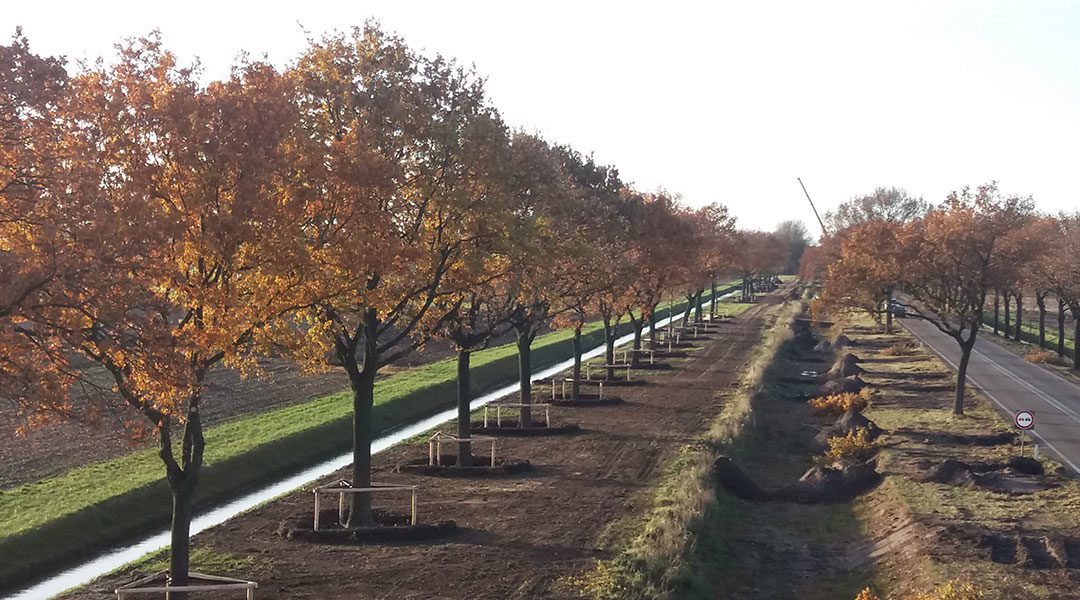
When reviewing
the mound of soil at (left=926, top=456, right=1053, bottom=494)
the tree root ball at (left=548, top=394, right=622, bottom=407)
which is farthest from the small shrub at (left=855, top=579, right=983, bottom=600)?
the tree root ball at (left=548, top=394, right=622, bottom=407)

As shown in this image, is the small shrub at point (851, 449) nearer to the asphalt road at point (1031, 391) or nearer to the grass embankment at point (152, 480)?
the asphalt road at point (1031, 391)

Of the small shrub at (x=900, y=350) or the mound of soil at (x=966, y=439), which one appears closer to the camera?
the mound of soil at (x=966, y=439)

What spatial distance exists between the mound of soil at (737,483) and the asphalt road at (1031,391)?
943 centimetres

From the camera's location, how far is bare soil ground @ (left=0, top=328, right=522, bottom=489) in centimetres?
2606

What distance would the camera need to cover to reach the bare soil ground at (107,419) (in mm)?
26062

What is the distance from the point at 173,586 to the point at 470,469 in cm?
1277

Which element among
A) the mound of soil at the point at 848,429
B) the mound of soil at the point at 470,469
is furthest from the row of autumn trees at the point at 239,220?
the mound of soil at the point at 848,429

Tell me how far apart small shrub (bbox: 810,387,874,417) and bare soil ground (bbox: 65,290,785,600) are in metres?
5.68

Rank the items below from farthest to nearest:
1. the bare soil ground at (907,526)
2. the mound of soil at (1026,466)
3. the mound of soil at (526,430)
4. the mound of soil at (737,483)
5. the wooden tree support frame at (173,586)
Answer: the mound of soil at (526,430) < the mound of soil at (1026,466) < the mound of soil at (737,483) < the bare soil ground at (907,526) < the wooden tree support frame at (173,586)

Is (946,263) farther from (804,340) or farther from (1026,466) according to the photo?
(804,340)

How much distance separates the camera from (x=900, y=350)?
6359cm

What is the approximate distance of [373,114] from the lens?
20422mm

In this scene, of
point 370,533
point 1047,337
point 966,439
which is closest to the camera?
point 370,533

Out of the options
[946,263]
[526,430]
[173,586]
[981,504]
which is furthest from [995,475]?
[173,586]
